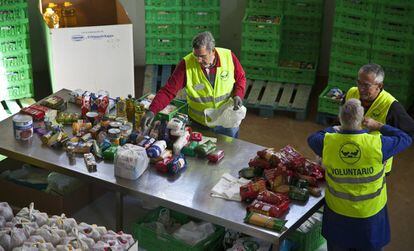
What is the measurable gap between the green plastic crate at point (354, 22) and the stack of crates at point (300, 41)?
0.65 m

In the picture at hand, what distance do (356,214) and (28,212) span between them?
7.45ft

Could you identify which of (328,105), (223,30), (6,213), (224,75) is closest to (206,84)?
(224,75)

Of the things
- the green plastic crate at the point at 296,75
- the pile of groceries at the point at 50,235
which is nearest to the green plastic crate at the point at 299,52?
the green plastic crate at the point at 296,75

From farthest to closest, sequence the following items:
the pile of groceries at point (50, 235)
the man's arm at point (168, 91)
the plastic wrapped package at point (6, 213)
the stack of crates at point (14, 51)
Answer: the stack of crates at point (14, 51) → the man's arm at point (168, 91) → the plastic wrapped package at point (6, 213) → the pile of groceries at point (50, 235)

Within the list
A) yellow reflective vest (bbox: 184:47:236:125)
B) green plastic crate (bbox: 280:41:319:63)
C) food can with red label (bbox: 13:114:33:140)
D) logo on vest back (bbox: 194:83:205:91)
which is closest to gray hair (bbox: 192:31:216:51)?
yellow reflective vest (bbox: 184:47:236:125)

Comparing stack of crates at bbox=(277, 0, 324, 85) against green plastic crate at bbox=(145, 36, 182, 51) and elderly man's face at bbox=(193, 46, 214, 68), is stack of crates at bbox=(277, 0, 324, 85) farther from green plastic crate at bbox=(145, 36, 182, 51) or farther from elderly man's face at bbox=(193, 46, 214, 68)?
elderly man's face at bbox=(193, 46, 214, 68)

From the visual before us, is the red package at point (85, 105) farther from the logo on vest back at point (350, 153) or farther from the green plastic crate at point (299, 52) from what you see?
the green plastic crate at point (299, 52)

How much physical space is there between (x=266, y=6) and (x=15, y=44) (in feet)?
10.3

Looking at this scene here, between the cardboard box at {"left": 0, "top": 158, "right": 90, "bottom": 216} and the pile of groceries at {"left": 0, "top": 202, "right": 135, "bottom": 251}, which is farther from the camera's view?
the cardboard box at {"left": 0, "top": 158, "right": 90, "bottom": 216}

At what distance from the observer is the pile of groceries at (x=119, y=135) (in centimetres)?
562

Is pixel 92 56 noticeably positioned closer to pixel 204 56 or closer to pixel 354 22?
pixel 204 56

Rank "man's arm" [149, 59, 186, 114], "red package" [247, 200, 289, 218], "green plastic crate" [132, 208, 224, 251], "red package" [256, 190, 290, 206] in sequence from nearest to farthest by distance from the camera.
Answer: "red package" [247, 200, 289, 218] < "red package" [256, 190, 290, 206] < "green plastic crate" [132, 208, 224, 251] < "man's arm" [149, 59, 186, 114]

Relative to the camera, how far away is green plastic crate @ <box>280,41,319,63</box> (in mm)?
9211

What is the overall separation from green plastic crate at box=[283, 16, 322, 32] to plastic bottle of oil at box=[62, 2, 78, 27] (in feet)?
8.92
